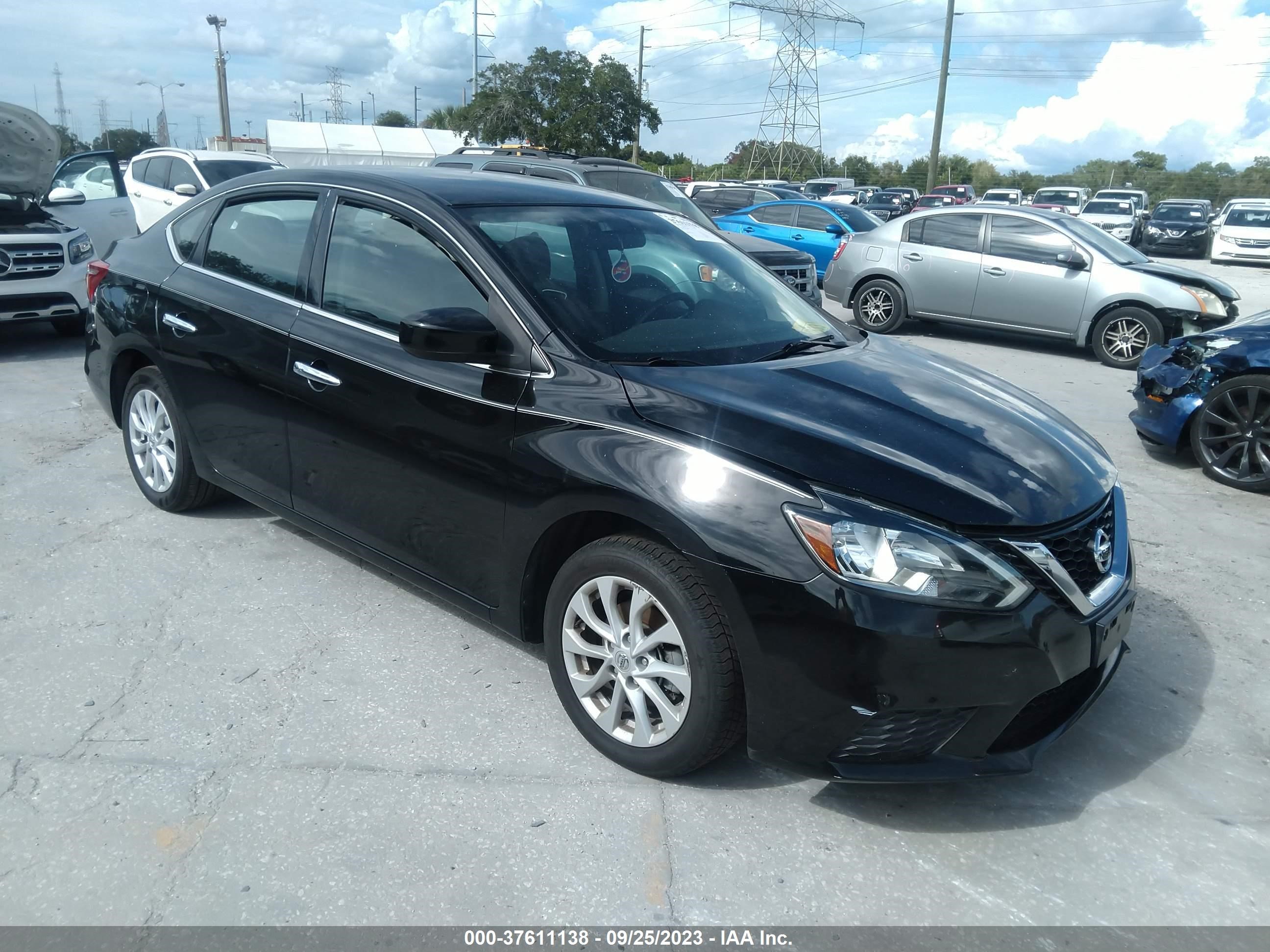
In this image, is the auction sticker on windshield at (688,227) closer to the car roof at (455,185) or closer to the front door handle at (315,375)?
the car roof at (455,185)

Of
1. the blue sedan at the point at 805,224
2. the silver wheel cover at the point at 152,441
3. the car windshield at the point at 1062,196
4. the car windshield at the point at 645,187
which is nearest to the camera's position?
the silver wheel cover at the point at 152,441

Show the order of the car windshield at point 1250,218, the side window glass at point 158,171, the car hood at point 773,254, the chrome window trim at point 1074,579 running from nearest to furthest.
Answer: the chrome window trim at point 1074,579, the car hood at point 773,254, the side window glass at point 158,171, the car windshield at point 1250,218

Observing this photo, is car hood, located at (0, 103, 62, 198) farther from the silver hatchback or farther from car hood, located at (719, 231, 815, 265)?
the silver hatchback

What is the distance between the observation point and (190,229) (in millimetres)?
4746

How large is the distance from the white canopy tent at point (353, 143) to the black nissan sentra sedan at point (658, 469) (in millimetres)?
37980

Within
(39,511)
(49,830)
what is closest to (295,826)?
(49,830)

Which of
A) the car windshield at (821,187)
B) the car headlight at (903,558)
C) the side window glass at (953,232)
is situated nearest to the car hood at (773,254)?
the side window glass at (953,232)

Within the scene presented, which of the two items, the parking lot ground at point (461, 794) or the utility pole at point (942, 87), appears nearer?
the parking lot ground at point (461, 794)

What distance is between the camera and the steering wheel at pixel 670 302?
354cm

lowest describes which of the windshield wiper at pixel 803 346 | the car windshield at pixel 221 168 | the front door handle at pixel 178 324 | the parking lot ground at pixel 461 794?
the parking lot ground at pixel 461 794

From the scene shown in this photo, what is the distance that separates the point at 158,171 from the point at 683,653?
1481cm

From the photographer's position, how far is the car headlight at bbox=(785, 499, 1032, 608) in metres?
2.56

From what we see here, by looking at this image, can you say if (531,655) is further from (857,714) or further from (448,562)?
(857,714)

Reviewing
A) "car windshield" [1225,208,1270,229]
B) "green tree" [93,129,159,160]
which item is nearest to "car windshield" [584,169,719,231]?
"car windshield" [1225,208,1270,229]
